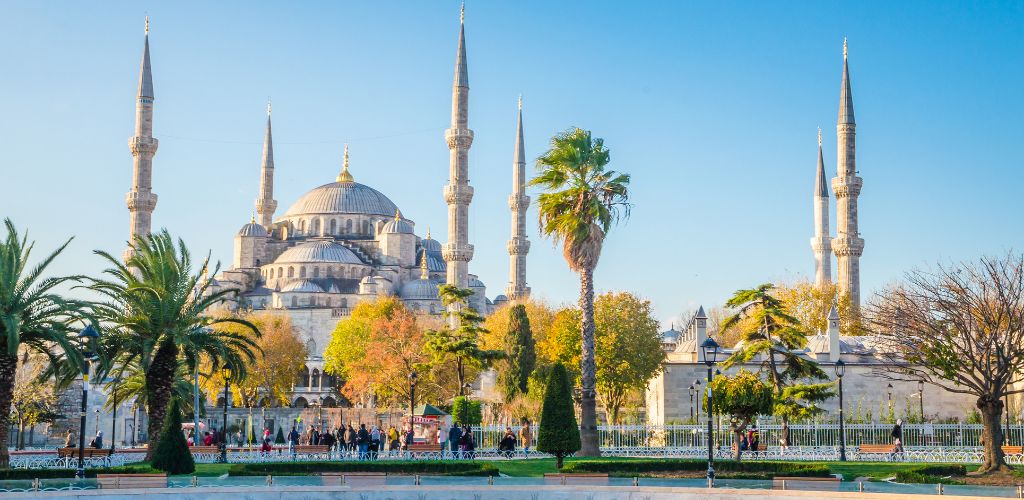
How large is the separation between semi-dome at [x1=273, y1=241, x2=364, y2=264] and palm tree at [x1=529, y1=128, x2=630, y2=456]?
151ft

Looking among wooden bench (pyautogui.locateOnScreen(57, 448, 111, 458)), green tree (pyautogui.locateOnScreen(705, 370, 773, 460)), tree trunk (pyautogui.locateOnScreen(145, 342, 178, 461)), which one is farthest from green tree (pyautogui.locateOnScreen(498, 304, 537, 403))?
tree trunk (pyautogui.locateOnScreen(145, 342, 178, 461))

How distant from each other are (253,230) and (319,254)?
5041 mm

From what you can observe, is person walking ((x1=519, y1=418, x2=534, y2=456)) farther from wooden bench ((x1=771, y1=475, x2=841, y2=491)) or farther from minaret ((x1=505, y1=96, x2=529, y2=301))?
minaret ((x1=505, y1=96, x2=529, y2=301))

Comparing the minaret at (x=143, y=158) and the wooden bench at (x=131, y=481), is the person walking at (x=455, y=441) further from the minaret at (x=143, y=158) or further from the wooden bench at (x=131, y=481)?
the minaret at (x=143, y=158)

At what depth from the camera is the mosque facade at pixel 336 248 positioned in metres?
52.1

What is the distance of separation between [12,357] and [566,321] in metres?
23.1

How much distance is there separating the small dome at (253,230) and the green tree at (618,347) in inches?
1460

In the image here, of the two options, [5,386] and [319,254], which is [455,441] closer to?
[5,386]

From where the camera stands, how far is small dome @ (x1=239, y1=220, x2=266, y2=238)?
73.2 m

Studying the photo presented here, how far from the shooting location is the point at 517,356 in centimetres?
3584

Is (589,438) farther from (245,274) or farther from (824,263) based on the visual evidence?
(245,274)

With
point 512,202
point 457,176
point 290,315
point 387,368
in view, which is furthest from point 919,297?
point 290,315

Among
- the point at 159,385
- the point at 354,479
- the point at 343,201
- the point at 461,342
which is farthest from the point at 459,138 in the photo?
the point at 354,479

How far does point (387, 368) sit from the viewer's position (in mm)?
43594
